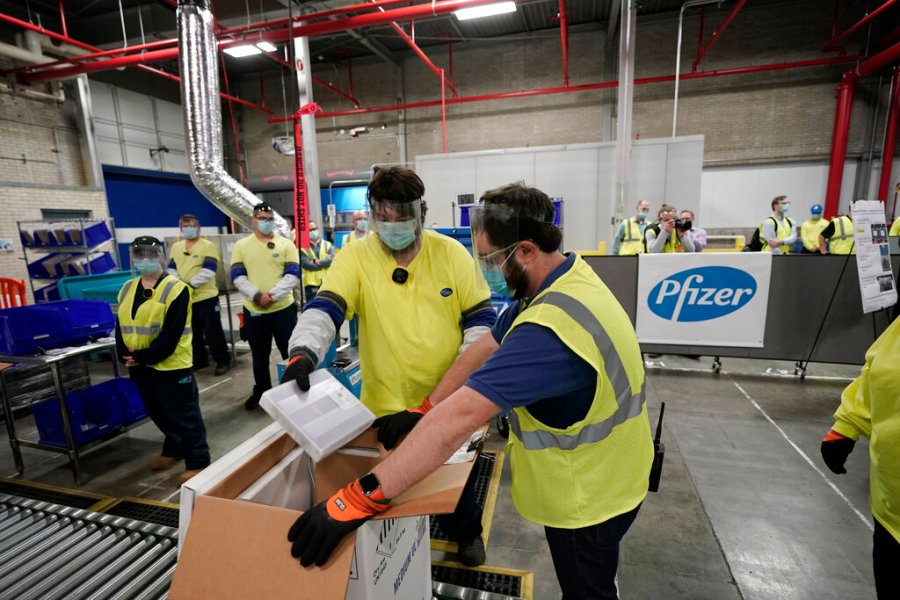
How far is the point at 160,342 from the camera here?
9.09 feet

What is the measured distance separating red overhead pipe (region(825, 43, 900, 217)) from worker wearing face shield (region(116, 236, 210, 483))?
40.7 feet

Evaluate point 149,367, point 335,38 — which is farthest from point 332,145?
point 149,367

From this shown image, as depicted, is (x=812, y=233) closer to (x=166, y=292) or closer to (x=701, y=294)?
(x=701, y=294)

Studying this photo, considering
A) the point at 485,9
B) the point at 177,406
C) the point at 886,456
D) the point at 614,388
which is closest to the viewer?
the point at 614,388

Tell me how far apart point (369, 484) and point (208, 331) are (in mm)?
5001

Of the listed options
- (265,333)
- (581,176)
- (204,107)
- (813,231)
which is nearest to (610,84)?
(581,176)

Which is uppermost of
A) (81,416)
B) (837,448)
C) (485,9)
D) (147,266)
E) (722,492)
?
(485,9)

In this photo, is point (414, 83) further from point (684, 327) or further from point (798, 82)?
point (684, 327)

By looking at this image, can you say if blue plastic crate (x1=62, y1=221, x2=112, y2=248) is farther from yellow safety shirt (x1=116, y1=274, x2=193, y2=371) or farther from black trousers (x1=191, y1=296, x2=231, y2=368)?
yellow safety shirt (x1=116, y1=274, x2=193, y2=371)

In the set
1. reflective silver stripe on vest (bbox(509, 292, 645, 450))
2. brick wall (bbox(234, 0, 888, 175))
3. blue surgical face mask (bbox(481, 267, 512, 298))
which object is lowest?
reflective silver stripe on vest (bbox(509, 292, 645, 450))

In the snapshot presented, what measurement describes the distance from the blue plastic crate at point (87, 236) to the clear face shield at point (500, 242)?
23.2ft

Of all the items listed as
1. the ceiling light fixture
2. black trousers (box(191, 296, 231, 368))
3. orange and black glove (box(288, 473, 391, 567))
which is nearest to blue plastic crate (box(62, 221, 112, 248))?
black trousers (box(191, 296, 231, 368))

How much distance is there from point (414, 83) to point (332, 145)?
316 cm

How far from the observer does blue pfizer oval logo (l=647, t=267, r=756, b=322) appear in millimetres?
4043
